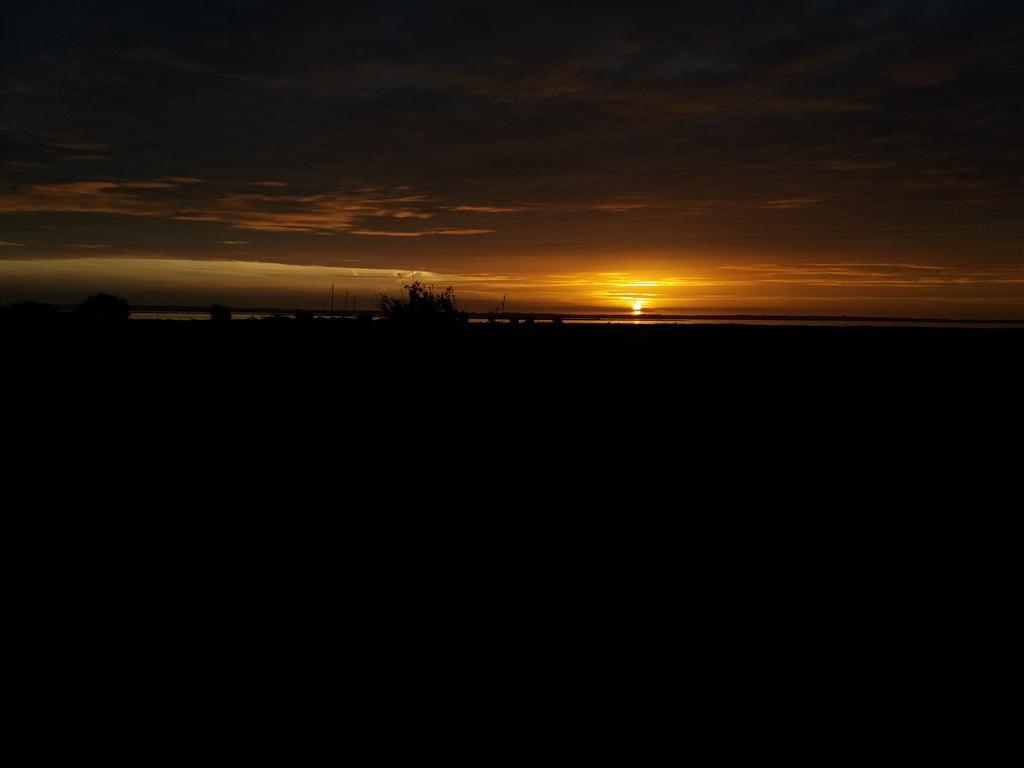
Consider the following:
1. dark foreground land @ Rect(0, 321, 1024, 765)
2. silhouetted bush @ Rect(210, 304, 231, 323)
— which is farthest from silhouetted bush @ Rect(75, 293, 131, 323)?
dark foreground land @ Rect(0, 321, 1024, 765)

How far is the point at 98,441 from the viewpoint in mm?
15805

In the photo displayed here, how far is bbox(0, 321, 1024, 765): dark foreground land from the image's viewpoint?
5316 mm

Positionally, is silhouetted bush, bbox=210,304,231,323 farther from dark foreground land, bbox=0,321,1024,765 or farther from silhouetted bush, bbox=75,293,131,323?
dark foreground land, bbox=0,321,1024,765

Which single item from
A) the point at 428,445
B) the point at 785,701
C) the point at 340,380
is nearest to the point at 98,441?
the point at 428,445

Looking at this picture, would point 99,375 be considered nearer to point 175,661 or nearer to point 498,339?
point 498,339

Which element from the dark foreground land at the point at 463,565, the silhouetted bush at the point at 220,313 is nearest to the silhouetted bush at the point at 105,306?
the silhouetted bush at the point at 220,313

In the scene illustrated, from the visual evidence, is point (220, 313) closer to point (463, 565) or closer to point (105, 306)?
point (105, 306)

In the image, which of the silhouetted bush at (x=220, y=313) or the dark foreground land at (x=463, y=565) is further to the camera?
the silhouetted bush at (x=220, y=313)

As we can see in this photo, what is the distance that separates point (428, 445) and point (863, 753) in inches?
414

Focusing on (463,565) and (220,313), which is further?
(220,313)

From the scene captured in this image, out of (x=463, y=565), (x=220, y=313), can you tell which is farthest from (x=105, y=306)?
(x=463, y=565)

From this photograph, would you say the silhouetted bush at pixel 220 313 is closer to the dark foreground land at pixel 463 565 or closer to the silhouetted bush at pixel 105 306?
the silhouetted bush at pixel 105 306

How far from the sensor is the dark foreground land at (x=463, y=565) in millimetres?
5316

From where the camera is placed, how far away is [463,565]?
8289 mm
